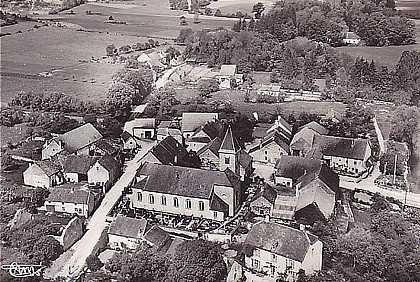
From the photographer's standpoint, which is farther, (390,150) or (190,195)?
(390,150)

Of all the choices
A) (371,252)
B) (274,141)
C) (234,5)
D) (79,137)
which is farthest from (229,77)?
(371,252)

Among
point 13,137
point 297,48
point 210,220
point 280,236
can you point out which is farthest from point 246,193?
point 297,48

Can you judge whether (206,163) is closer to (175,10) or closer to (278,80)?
(175,10)

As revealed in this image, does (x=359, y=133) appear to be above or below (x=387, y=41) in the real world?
below

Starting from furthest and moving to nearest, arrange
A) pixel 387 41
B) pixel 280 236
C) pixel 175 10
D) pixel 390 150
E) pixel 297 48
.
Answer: pixel 297 48, pixel 387 41, pixel 175 10, pixel 390 150, pixel 280 236

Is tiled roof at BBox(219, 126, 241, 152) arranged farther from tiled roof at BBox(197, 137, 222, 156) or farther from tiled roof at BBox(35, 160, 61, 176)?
tiled roof at BBox(35, 160, 61, 176)

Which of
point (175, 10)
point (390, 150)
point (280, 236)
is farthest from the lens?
point (175, 10)

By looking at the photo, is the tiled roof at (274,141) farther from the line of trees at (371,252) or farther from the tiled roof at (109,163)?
the line of trees at (371,252)
